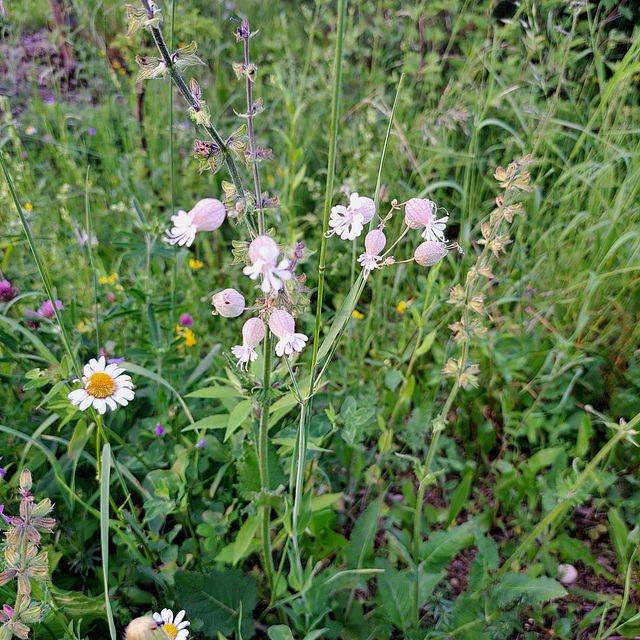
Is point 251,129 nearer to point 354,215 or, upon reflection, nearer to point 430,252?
point 354,215

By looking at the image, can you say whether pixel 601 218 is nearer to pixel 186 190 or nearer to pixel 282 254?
pixel 282 254

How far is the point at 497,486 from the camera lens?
1.75 m

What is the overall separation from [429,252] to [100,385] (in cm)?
94

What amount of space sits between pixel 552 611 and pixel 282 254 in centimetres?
148

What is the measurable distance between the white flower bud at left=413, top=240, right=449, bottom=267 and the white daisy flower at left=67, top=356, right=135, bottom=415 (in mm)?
810

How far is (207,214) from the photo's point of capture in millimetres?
871

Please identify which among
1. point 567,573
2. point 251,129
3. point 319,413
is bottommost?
point 567,573

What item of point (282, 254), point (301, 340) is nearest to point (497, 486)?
point (301, 340)

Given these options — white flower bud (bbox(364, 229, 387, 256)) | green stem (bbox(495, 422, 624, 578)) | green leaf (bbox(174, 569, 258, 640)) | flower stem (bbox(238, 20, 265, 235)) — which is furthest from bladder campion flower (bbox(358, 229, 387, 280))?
green leaf (bbox(174, 569, 258, 640))

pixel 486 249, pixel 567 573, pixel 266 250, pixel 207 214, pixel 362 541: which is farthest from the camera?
pixel 567 573

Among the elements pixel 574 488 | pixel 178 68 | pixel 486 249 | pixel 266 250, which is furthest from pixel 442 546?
pixel 178 68

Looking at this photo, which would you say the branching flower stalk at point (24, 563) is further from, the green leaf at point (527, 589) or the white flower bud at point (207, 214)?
the green leaf at point (527, 589)

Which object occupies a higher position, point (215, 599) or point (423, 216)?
point (423, 216)

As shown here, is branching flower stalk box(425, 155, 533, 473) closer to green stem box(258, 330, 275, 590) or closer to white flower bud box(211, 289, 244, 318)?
green stem box(258, 330, 275, 590)
